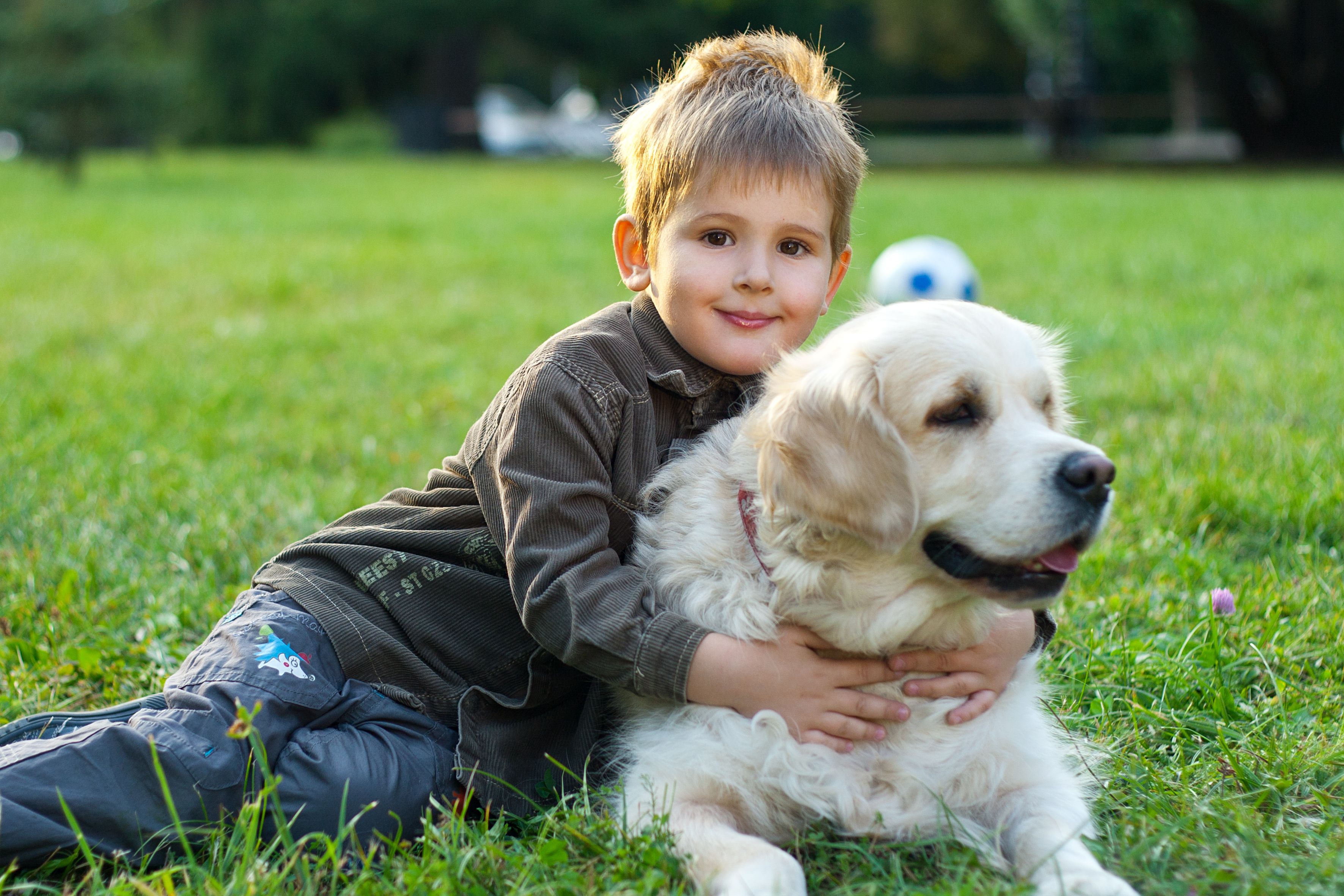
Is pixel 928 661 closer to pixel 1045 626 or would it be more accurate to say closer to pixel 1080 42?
pixel 1045 626

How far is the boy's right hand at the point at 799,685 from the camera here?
7.87ft

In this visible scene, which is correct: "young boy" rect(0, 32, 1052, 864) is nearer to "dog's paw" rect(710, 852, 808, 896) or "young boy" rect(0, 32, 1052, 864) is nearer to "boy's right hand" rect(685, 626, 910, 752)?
"boy's right hand" rect(685, 626, 910, 752)

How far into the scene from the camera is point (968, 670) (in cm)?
249

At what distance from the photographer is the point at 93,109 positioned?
1975 centimetres

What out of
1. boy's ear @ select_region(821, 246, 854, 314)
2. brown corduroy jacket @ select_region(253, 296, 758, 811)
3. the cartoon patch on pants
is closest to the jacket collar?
brown corduroy jacket @ select_region(253, 296, 758, 811)

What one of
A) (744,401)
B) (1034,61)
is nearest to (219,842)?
(744,401)

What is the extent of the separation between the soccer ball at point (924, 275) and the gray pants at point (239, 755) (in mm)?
4966

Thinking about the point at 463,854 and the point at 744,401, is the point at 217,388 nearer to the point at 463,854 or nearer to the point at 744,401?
the point at 744,401

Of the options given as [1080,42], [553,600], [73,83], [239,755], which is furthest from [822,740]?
[1080,42]

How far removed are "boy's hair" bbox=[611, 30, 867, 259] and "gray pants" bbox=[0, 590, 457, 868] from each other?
133 cm

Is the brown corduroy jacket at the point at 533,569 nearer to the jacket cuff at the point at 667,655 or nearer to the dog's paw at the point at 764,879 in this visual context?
the jacket cuff at the point at 667,655

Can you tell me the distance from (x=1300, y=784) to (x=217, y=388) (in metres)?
5.37

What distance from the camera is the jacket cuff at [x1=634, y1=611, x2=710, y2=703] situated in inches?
95.7

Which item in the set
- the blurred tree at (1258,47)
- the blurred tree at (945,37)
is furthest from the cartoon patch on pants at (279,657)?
Answer: the blurred tree at (945,37)
